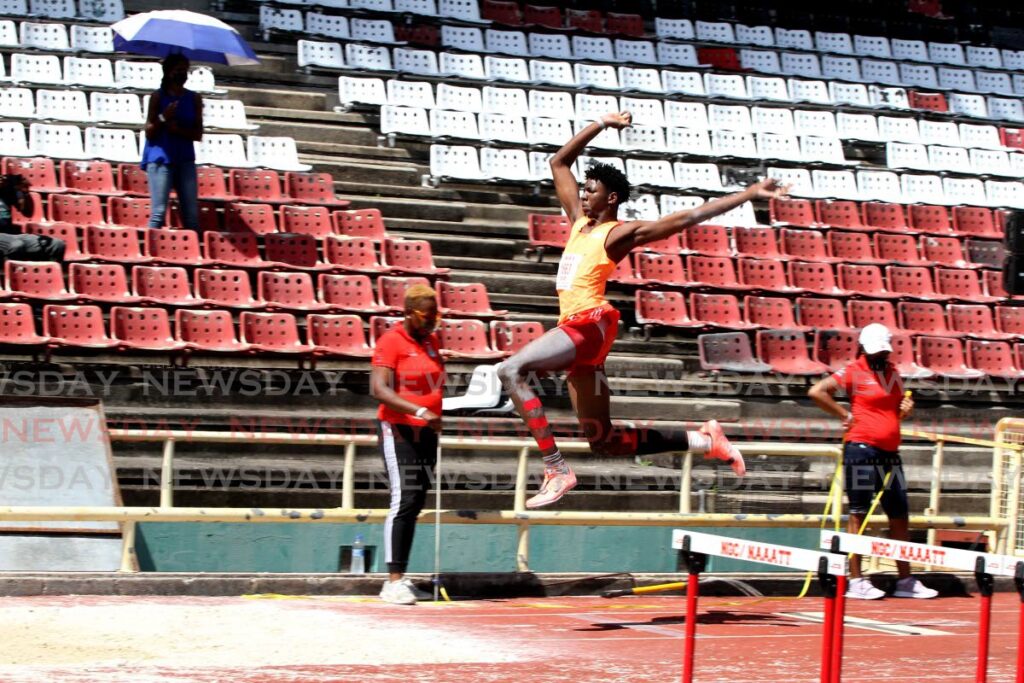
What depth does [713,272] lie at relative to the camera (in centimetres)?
1761

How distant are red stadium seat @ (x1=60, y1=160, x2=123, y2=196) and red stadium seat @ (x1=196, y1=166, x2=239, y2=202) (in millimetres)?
919

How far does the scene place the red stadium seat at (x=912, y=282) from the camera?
18484 millimetres

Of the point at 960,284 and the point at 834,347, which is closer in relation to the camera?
the point at 834,347

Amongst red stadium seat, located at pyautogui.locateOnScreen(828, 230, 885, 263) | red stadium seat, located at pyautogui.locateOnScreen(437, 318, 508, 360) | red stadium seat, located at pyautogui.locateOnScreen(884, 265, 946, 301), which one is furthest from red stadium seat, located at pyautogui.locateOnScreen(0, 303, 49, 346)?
red stadium seat, located at pyautogui.locateOnScreen(884, 265, 946, 301)

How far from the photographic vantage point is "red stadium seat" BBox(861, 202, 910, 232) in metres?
19.8

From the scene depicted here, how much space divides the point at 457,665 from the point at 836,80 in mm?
18023

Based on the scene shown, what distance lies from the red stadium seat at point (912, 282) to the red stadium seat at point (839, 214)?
113 centimetres

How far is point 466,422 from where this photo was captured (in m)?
13.9

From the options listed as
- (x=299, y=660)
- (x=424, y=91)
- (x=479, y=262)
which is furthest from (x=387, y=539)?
(x=424, y=91)

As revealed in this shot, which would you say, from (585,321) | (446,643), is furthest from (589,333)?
(446,643)

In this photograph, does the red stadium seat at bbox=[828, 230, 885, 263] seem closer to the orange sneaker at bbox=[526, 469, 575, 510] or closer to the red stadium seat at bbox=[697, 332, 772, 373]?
the red stadium seat at bbox=[697, 332, 772, 373]

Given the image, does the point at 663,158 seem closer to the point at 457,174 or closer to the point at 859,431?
the point at 457,174

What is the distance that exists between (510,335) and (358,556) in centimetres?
465

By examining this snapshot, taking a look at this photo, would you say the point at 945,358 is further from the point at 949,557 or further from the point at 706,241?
the point at 949,557
